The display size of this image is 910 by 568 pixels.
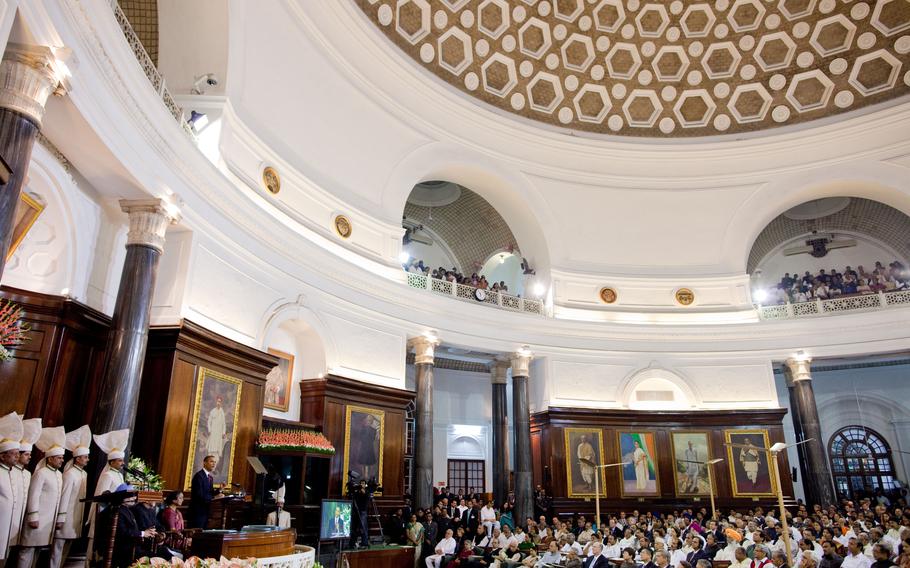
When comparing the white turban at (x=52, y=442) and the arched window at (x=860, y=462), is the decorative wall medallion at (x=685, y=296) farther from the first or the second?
the white turban at (x=52, y=442)

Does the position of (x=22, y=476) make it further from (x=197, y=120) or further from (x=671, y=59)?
(x=671, y=59)

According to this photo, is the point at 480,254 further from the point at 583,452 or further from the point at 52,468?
the point at 52,468

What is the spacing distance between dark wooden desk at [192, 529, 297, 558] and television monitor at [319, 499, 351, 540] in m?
Answer: 3.99

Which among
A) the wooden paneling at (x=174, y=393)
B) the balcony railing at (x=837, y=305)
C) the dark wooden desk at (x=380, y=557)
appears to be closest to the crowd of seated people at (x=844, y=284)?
the balcony railing at (x=837, y=305)

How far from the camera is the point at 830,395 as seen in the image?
24125 millimetres

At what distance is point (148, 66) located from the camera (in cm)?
982

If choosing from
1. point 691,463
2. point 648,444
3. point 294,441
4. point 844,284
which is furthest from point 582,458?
point 844,284

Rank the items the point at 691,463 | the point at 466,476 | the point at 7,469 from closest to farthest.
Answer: the point at 7,469
the point at 691,463
the point at 466,476

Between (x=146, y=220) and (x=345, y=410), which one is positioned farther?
(x=345, y=410)

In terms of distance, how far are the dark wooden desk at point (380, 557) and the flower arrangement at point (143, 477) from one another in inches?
138

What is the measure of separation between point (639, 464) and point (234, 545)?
47.7 ft

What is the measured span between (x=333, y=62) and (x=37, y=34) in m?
9.34

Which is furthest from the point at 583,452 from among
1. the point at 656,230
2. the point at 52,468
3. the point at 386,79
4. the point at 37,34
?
the point at 37,34

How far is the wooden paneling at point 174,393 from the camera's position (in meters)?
9.84
